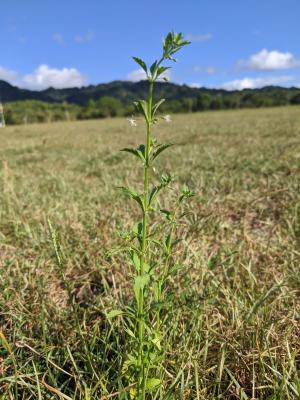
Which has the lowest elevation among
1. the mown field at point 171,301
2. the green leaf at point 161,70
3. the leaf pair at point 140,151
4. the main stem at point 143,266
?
the mown field at point 171,301

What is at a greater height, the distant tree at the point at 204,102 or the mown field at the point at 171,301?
the mown field at the point at 171,301

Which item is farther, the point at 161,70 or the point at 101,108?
the point at 101,108

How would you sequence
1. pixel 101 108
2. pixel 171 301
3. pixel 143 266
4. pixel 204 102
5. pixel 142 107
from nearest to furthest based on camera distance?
pixel 142 107 < pixel 143 266 < pixel 171 301 < pixel 101 108 < pixel 204 102

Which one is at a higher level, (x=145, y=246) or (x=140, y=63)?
(x=140, y=63)

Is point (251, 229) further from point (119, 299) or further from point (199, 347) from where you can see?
point (199, 347)

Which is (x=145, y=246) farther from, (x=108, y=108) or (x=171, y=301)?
(x=108, y=108)

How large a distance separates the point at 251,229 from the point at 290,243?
0.54 metres

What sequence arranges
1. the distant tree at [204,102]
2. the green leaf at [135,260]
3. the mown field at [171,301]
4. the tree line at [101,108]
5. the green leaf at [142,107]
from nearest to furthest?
the green leaf at [142,107] < the green leaf at [135,260] < the mown field at [171,301] < the tree line at [101,108] < the distant tree at [204,102]

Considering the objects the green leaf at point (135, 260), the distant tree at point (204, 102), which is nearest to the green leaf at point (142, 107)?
the green leaf at point (135, 260)

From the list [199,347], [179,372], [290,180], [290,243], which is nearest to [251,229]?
[290,243]

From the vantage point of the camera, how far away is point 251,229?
3459 mm

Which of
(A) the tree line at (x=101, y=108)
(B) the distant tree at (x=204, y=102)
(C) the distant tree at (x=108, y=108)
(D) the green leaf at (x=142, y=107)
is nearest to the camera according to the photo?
(D) the green leaf at (x=142, y=107)

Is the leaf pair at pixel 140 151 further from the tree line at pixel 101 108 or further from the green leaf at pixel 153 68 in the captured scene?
the tree line at pixel 101 108

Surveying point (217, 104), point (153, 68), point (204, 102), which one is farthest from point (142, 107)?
point (217, 104)
